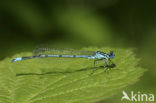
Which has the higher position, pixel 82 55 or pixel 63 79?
pixel 82 55

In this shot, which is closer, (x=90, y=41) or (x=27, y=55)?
(x=27, y=55)

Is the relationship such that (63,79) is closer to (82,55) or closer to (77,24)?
(82,55)

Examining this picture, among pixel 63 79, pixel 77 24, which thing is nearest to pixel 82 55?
pixel 63 79

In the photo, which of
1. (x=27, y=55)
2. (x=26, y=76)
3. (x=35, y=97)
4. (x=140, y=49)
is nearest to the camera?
(x=35, y=97)

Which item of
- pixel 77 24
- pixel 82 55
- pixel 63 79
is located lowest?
pixel 63 79

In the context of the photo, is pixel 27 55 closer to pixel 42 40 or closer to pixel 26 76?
pixel 26 76

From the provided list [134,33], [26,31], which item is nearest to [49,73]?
[26,31]

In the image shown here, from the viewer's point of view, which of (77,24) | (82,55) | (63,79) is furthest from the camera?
(77,24)

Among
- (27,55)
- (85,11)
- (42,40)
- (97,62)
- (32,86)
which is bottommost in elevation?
(32,86)
